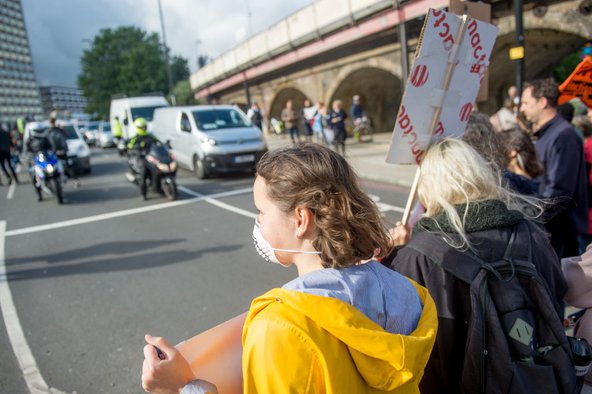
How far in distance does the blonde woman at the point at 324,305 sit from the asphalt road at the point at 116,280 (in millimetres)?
2265

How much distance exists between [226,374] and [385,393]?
0.42 meters

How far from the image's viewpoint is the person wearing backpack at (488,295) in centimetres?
148

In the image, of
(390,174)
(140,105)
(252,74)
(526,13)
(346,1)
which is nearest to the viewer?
(390,174)

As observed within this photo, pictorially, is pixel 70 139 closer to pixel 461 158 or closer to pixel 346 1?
pixel 346 1

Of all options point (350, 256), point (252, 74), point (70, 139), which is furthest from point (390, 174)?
point (252, 74)

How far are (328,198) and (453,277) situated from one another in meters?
0.67

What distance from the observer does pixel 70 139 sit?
14180 mm

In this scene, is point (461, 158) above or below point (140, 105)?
below

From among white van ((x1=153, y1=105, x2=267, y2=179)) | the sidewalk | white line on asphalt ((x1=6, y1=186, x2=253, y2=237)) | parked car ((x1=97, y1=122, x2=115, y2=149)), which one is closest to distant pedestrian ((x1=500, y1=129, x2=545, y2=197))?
the sidewalk

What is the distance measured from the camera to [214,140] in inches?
438

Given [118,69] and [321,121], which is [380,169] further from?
[118,69]

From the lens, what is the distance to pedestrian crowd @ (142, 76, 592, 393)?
1.00 metres

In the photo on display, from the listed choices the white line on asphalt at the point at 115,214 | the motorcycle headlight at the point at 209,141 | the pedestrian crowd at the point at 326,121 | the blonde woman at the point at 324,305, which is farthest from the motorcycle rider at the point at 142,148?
the blonde woman at the point at 324,305

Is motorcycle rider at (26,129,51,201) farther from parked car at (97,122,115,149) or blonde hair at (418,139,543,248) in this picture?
parked car at (97,122,115,149)
